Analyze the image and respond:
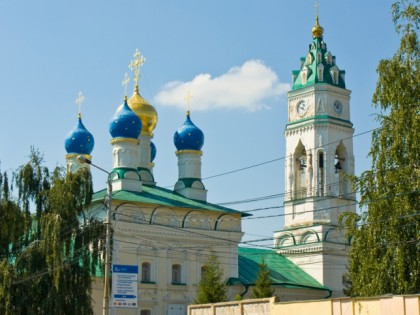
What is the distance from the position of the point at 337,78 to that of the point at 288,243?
865cm

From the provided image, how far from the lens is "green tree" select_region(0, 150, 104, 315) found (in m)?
24.8

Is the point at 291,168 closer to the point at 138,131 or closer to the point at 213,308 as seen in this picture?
the point at 138,131

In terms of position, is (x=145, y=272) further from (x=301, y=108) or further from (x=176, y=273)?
(x=301, y=108)

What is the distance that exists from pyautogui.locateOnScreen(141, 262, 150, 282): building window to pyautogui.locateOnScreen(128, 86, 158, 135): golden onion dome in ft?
25.2

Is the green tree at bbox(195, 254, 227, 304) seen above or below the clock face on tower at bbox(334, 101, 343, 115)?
below

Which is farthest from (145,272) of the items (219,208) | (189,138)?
(189,138)

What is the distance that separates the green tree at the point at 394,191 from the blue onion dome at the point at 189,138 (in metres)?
19.1

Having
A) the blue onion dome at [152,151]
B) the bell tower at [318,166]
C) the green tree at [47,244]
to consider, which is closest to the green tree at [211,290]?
the green tree at [47,244]

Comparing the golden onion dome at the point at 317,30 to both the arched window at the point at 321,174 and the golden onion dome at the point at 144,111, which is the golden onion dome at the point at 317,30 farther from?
the golden onion dome at the point at 144,111

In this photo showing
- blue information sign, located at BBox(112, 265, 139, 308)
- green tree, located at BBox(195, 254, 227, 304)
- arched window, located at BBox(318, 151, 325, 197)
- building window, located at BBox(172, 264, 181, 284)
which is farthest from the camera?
arched window, located at BBox(318, 151, 325, 197)

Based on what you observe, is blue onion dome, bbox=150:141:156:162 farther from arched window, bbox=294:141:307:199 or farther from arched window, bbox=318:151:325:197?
arched window, bbox=318:151:325:197

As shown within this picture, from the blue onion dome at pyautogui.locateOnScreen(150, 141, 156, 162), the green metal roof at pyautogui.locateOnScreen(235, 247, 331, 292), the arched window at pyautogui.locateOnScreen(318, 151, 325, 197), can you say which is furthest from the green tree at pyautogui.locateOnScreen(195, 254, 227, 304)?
the blue onion dome at pyautogui.locateOnScreen(150, 141, 156, 162)

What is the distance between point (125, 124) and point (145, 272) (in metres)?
6.63

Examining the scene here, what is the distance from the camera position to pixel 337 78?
43.2m
